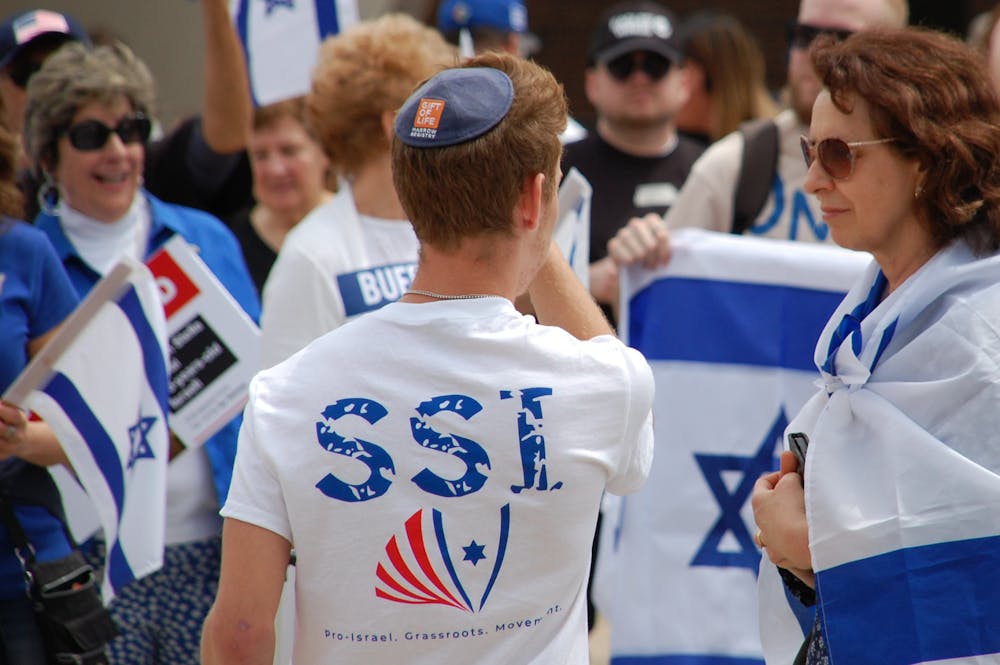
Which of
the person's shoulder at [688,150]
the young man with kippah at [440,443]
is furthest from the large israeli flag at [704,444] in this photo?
the young man with kippah at [440,443]

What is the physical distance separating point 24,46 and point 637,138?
225 centimetres

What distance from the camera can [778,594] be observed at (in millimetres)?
2555

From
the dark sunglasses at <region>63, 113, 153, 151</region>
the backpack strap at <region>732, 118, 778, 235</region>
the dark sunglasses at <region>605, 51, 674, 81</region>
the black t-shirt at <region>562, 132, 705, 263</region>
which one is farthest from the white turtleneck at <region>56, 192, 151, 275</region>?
the dark sunglasses at <region>605, 51, 674, 81</region>

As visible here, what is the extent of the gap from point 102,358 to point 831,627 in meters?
1.93

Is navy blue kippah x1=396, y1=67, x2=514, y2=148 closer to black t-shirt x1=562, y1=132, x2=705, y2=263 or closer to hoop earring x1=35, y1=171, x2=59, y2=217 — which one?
hoop earring x1=35, y1=171, x2=59, y2=217

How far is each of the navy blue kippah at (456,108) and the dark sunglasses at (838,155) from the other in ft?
2.05

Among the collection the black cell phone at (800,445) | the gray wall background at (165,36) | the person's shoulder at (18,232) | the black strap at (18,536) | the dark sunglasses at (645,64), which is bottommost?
the gray wall background at (165,36)

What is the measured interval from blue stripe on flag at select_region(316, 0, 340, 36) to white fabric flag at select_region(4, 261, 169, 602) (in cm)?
211

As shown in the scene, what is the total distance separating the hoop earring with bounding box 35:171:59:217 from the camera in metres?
3.94

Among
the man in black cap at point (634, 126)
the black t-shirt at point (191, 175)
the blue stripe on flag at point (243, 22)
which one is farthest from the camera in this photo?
the blue stripe on flag at point (243, 22)

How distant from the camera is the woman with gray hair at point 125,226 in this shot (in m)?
3.69

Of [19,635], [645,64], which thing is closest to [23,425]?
[19,635]

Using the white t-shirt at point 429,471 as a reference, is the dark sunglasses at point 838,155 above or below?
above

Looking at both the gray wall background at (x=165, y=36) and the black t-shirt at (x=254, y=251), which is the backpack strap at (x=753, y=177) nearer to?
the black t-shirt at (x=254, y=251)
